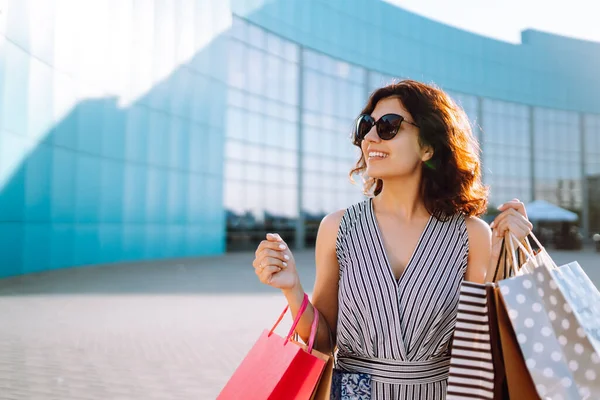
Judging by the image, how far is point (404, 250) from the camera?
71.3 inches

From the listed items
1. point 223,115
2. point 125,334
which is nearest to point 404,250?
point 125,334

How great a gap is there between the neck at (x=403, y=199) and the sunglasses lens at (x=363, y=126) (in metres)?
0.18

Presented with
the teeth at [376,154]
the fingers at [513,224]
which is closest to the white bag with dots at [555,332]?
the fingers at [513,224]

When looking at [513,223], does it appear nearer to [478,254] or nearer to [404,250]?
[478,254]

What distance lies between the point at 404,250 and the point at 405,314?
222 millimetres

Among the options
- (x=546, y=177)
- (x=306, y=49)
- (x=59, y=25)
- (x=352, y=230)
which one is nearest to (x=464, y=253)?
(x=352, y=230)

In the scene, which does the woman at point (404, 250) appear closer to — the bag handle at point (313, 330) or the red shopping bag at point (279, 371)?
the bag handle at point (313, 330)

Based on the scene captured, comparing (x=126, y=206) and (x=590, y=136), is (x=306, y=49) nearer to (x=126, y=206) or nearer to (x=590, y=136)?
(x=126, y=206)

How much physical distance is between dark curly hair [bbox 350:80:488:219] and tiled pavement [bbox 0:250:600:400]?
3.47m

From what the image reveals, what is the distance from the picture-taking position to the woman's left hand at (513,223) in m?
1.59

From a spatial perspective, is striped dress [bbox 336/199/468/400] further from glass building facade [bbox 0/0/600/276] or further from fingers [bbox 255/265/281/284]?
glass building facade [bbox 0/0/600/276]

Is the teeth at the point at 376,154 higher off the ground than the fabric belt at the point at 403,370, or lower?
higher

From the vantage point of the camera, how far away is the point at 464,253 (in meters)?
1.75

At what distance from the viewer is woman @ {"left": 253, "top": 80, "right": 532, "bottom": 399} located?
66.3 inches
